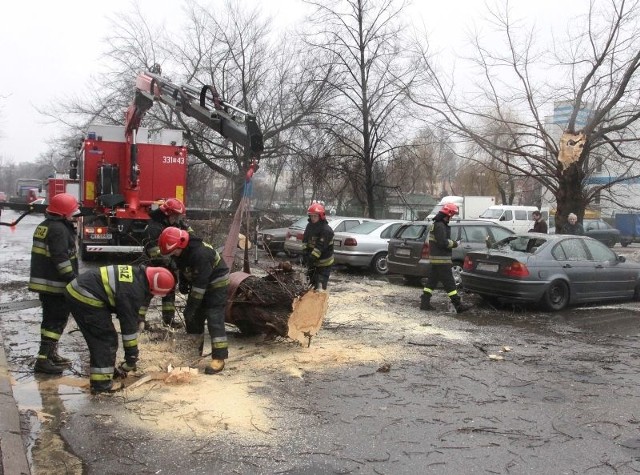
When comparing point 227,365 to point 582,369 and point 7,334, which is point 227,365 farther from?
point 582,369

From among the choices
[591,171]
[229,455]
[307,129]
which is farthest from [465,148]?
[229,455]

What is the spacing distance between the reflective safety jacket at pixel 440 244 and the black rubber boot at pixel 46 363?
5.75 metres

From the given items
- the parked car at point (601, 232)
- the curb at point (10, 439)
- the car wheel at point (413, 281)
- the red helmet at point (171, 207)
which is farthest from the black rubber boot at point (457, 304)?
the parked car at point (601, 232)

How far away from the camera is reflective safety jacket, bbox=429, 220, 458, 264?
29.8 ft

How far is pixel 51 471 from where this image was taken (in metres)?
3.53

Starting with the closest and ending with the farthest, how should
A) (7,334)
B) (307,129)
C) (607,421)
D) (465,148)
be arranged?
1. (607,421)
2. (7,334)
3. (465,148)
4. (307,129)

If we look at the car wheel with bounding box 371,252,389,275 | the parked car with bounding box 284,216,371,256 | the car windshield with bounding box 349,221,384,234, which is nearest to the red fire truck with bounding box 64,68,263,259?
the parked car with bounding box 284,216,371,256

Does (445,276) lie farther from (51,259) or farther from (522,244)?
(51,259)

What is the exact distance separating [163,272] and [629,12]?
13.7 m

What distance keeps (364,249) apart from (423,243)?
235cm

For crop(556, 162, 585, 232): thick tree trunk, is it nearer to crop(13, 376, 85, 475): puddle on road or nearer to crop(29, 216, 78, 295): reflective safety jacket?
crop(29, 216, 78, 295): reflective safety jacket

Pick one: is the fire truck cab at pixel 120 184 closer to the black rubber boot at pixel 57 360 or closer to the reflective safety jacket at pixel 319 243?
the reflective safety jacket at pixel 319 243

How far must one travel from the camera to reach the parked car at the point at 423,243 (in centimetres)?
1157

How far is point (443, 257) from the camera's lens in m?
9.17
